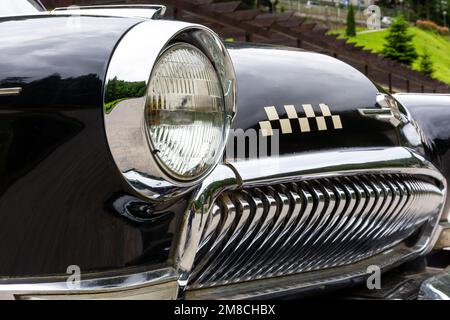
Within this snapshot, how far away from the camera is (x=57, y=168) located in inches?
54.9

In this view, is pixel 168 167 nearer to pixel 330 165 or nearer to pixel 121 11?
pixel 121 11

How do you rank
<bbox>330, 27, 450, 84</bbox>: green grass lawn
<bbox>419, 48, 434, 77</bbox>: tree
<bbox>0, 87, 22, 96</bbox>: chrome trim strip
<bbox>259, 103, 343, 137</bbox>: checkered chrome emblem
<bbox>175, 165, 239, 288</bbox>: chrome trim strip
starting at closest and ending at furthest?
<bbox>0, 87, 22, 96</bbox>: chrome trim strip → <bbox>175, 165, 239, 288</bbox>: chrome trim strip → <bbox>259, 103, 343, 137</bbox>: checkered chrome emblem → <bbox>419, 48, 434, 77</bbox>: tree → <bbox>330, 27, 450, 84</bbox>: green grass lawn

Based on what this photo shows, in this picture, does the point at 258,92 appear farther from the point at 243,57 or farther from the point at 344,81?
the point at 344,81

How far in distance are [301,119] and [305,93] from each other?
0.46 ft

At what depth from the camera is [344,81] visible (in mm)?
2297

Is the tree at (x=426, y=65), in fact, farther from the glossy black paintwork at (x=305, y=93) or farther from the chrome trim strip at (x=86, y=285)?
the chrome trim strip at (x=86, y=285)

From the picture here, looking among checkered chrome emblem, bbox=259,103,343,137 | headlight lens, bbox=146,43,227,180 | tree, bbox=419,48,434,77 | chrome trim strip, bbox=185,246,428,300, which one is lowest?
tree, bbox=419,48,434,77

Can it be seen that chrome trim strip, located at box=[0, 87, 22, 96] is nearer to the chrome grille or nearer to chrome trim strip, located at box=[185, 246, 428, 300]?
the chrome grille

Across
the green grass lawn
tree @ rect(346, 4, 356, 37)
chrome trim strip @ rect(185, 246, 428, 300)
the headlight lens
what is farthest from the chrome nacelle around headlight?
tree @ rect(346, 4, 356, 37)

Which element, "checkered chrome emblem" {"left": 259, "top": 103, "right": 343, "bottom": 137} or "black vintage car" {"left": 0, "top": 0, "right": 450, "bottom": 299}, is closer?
"black vintage car" {"left": 0, "top": 0, "right": 450, "bottom": 299}

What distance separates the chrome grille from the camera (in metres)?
1.75

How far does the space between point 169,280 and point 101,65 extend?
0.44 meters
